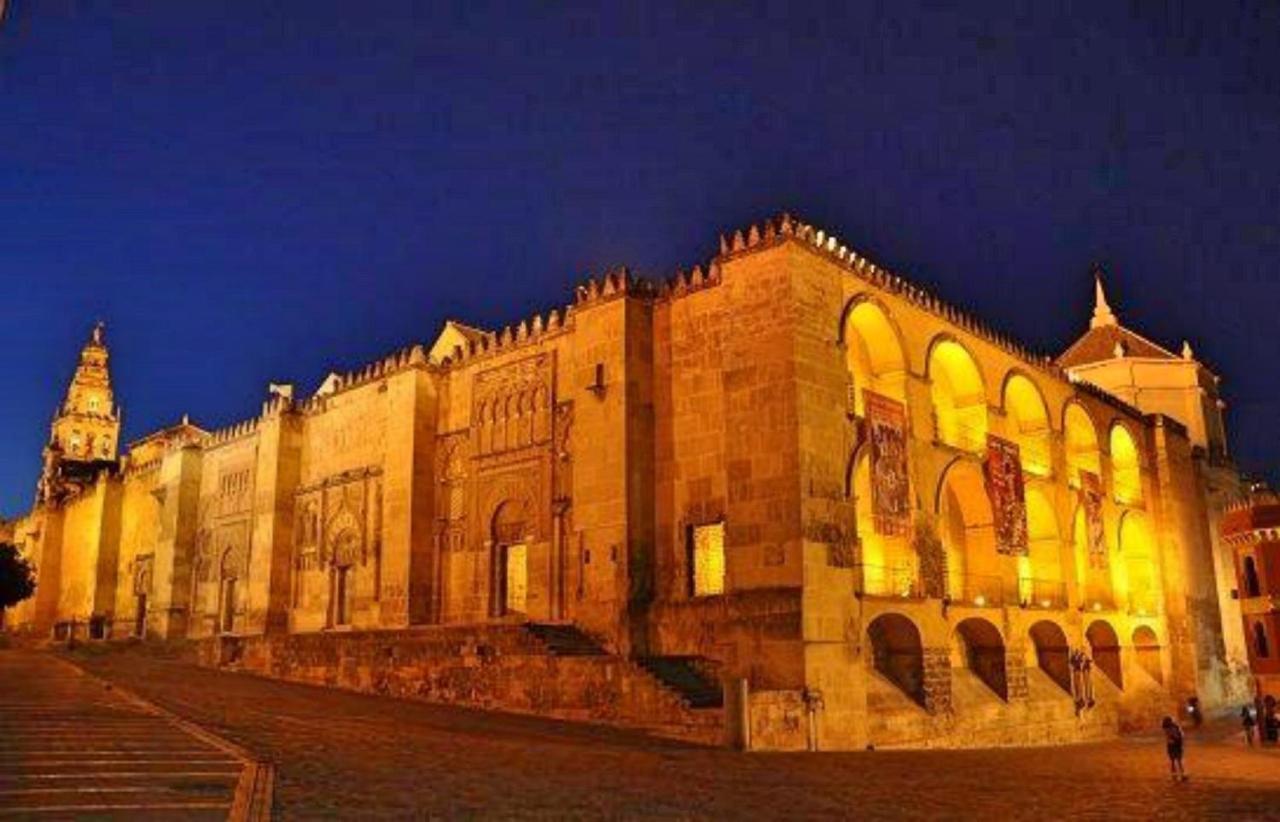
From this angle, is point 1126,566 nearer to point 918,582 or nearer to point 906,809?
point 918,582

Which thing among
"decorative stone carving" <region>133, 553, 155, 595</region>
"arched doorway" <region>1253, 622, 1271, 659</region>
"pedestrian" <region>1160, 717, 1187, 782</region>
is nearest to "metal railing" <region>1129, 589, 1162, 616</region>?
"arched doorway" <region>1253, 622, 1271, 659</region>

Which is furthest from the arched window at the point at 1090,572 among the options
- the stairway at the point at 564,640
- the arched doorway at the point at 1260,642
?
the stairway at the point at 564,640

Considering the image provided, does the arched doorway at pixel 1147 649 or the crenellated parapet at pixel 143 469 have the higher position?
the crenellated parapet at pixel 143 469

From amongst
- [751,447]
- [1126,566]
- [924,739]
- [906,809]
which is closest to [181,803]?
[906,809]

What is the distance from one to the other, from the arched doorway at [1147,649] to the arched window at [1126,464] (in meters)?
3.97

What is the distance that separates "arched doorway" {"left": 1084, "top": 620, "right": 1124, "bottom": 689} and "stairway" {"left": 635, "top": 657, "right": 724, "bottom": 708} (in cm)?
1484

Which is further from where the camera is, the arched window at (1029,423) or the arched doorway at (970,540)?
the arched window at (1029,423)

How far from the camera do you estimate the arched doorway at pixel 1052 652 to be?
80.6ft

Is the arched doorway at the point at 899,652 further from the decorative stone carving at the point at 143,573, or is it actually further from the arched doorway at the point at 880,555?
the decorative stone carving at the point at 143,573

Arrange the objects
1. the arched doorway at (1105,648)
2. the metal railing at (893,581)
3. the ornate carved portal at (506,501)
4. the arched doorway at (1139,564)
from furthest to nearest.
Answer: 1. the arched doorway at (1139,564)
2. the arched doorway at (1105,648)
3. the ornate carved portal at (506,501)
4. the metal railing at (893,581)

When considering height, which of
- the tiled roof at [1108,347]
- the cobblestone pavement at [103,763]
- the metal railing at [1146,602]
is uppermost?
the tiled roof at [1108,347]

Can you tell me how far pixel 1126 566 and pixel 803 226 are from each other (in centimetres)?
1845

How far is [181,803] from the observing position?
7137 mm

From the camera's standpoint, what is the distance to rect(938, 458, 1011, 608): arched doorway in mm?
22469
